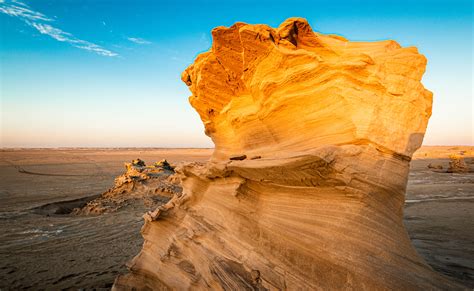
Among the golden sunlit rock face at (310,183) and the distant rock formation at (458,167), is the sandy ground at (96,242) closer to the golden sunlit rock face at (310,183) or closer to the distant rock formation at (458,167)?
the golden sunlit rock face at (310,183)

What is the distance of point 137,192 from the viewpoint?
38.0ft

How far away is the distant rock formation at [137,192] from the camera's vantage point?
32.8ft

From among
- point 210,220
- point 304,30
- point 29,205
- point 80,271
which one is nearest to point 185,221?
point 210,220

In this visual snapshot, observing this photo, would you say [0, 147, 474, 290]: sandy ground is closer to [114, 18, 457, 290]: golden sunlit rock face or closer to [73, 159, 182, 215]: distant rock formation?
[73, 159, 182, 215]: distant rock formation

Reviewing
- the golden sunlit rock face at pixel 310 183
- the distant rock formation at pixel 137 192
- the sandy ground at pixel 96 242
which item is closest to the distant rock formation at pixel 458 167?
the sandy ground at pixel 96 242

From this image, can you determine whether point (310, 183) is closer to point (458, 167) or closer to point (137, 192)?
point (137, 192)

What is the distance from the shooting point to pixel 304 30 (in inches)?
150

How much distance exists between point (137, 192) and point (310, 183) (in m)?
10.2

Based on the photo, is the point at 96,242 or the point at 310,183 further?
the point at 96,242

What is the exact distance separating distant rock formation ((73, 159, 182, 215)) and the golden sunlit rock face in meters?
6.57

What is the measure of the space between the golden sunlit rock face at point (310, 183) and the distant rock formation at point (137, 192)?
6.57 m

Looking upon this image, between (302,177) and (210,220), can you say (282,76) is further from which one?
(210,220)

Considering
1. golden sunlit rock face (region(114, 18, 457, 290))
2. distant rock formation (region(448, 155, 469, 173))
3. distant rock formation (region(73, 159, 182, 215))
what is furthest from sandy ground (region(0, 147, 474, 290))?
distant rock formation (region(448, 155, 469, 173))

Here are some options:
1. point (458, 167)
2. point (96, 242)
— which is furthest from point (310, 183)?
point (458, 167)
